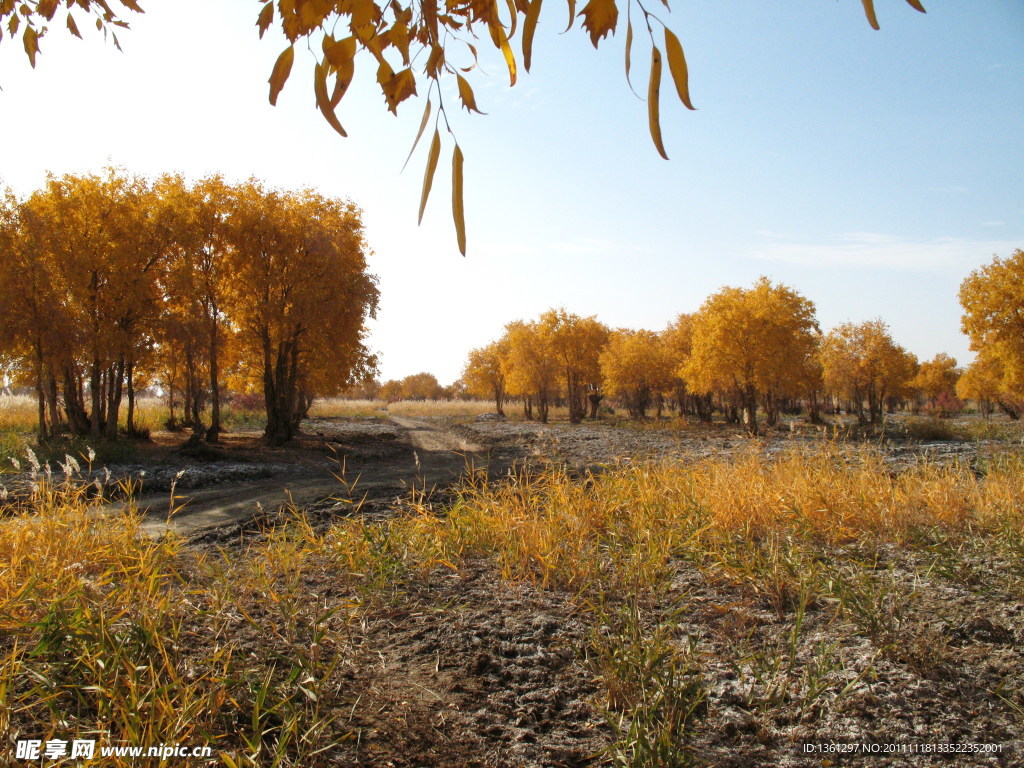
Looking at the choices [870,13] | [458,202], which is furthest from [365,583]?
[870,13]

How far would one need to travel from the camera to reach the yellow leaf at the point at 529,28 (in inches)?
55.9

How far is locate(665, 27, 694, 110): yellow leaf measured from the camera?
1309 mm

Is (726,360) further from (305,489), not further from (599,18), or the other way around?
(599,18)

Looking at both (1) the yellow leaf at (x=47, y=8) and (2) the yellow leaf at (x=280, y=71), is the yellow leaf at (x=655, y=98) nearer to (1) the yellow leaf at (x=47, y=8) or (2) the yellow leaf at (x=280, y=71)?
(2) the yellow leaf at (x=280, y=71)

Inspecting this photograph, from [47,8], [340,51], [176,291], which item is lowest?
[340,51]

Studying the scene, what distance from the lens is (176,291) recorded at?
17.4 metres

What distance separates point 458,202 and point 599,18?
604 mm

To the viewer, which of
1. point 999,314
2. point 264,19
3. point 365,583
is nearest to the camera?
point 264,19

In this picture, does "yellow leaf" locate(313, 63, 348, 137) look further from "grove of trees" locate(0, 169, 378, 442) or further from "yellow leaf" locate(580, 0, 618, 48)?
"grove of trees" locate(0, 169, 378, 442)

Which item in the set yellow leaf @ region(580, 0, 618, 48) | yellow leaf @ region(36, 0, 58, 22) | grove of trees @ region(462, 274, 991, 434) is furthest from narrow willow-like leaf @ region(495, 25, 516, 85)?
grove of trees @ region(462, 274, 991, 434)

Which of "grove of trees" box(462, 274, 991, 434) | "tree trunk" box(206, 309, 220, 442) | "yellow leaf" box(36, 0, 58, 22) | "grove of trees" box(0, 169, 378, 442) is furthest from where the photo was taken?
"grove of trees" box(462, 274, 991, 434)

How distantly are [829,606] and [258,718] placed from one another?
291 centimetres

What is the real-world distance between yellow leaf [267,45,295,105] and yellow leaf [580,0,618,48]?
747 millimetres

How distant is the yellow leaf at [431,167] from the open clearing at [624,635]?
173 cm
